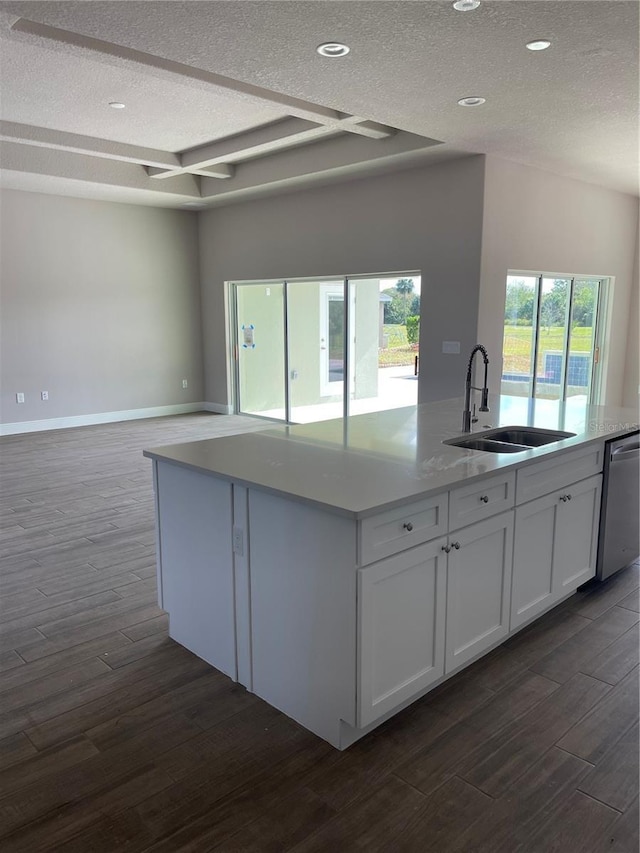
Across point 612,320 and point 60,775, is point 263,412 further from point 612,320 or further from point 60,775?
point 60,775

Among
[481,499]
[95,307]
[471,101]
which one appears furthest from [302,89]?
[95,307]

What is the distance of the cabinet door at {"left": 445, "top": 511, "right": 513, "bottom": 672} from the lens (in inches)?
94.4

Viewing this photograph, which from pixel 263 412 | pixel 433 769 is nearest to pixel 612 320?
pixel 263 412

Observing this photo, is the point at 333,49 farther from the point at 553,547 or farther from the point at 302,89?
the point at 553,547

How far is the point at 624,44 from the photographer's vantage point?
128 inches

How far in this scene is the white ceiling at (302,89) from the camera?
2.97 meters

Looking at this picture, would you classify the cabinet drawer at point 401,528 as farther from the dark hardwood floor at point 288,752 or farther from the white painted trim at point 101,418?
the white painted trim at point 101,418

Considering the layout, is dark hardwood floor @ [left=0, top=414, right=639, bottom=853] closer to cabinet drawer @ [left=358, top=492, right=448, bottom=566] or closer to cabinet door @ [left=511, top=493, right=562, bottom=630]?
cabinet door @ [left=511, top=493, right=562, bottom=630]

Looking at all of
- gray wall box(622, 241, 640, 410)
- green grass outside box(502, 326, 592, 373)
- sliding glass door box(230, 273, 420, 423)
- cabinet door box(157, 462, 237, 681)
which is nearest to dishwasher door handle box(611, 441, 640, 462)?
cabinet door box(157, 462, 237, 681)

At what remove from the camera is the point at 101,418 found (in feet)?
28.0

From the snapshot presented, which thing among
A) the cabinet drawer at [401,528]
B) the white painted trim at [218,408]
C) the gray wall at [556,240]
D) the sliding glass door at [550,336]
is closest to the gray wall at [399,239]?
the gray wall at [556,240]

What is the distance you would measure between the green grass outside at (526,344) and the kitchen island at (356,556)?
141 inches

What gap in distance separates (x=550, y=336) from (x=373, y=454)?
523 centimetres

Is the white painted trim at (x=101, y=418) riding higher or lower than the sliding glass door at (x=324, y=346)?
lower
